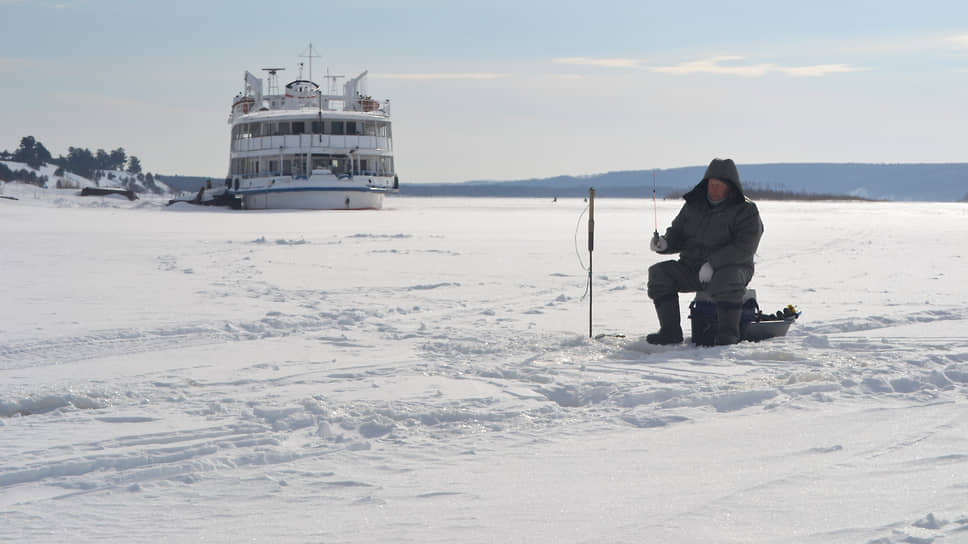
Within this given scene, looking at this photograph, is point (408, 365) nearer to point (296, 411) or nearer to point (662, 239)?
point (296, 411)

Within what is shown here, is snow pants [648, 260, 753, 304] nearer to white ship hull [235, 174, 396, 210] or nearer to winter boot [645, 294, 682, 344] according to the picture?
winter boot [645, 294, 682, 344]

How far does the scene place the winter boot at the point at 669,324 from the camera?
625cm

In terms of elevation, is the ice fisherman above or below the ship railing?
below

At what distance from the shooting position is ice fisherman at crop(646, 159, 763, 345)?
611 cm

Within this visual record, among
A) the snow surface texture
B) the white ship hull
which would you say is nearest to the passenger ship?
the white ship hull

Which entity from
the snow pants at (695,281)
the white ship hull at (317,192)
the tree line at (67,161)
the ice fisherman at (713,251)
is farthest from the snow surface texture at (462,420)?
the tree line at (67,161)

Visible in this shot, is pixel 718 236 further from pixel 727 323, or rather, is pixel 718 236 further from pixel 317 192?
pixel 317 192

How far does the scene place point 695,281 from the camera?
6.36 metres

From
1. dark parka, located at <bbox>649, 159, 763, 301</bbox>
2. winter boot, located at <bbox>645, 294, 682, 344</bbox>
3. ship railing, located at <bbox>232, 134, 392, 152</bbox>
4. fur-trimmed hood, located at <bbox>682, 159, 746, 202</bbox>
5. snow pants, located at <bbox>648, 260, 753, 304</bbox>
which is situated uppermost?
ship railing, located at <bbox>232, 134, 392, 152</bbox>

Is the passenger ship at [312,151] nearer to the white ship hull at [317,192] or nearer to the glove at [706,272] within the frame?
the white ship hull at [317,192]

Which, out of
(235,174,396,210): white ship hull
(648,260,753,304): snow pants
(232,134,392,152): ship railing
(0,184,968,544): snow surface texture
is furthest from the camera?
(232,134,392,152): ship railing

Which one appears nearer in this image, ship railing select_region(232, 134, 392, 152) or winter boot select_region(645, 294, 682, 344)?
winter boot select_region(645, 294, 682, 344)

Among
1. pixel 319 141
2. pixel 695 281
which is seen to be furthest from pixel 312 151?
pixel 695 281

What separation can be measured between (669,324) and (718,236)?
658 mm
